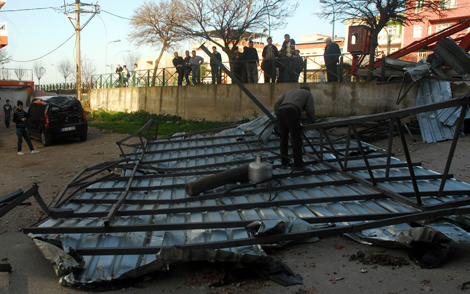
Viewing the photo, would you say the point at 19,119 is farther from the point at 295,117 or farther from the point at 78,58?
the point at 78,58

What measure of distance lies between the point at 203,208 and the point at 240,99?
37.3 ft

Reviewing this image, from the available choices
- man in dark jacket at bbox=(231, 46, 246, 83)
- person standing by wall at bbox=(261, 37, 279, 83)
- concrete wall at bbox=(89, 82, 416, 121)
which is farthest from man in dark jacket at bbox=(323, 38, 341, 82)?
man in dark jacket at bbox=(231, 46, 246, 83)

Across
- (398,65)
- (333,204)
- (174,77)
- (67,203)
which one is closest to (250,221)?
(333,204)

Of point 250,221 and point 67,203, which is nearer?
point 250,221

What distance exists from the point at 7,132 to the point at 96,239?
19.9 meters

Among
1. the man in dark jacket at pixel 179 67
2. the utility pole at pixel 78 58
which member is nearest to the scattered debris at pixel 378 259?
the man in dark jacket at pixel 179 67

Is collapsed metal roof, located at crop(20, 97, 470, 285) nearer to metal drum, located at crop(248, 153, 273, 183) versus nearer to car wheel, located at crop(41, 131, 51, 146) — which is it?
metal drum, located at crop(248, 153, 273, 183)

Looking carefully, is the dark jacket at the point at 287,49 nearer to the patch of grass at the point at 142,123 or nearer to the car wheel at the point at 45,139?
the patch of grass at the point at 142,123

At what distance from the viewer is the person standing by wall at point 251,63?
15.7m

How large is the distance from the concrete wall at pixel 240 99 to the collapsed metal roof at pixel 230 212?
20.4 feet

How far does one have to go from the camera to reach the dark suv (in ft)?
51.9

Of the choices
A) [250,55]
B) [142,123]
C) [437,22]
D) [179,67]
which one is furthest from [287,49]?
[437,22]

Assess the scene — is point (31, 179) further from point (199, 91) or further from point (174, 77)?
point (174, 77)

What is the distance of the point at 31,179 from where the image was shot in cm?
1012
